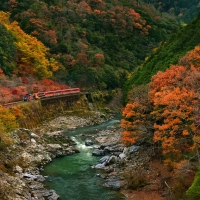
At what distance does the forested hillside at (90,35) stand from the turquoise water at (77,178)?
26044 millimetres

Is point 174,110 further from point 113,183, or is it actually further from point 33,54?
point 33,54

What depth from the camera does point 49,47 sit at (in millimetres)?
67938

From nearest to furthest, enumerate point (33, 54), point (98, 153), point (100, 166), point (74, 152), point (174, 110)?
point (174, 110) < point (100, 166) < point (98, 153) < point (74, 152) < point (33, 54)

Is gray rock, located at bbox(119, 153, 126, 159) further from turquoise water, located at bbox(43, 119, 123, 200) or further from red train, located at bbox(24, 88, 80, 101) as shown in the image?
red train, located at bbox(24, 88, 80, 101)

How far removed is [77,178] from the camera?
28.0 meters

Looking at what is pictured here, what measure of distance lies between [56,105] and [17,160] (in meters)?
22.8

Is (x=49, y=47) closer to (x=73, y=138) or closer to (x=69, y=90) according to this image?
(x=69, y=90)

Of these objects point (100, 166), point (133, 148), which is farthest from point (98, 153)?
point (133, 148)

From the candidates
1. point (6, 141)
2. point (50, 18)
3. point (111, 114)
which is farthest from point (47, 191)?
point (50, 18)

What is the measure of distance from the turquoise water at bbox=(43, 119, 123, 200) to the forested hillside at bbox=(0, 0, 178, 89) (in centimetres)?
2604

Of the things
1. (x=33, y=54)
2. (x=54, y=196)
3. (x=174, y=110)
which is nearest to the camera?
(x=174, y=110)

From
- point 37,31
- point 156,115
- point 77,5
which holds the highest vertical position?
point 77,5

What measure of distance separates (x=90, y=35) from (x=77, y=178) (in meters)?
54.8

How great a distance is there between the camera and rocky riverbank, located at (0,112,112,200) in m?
23.9
